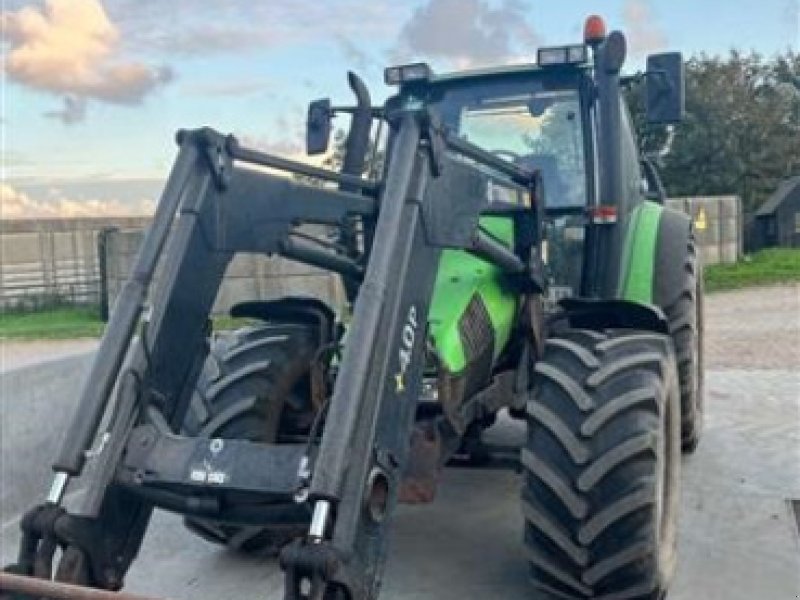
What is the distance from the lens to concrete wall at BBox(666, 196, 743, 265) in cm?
1678

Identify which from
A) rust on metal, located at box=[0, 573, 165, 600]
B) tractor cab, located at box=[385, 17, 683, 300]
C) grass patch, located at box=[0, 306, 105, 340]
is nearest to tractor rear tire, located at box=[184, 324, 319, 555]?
tractor cab, located at box=[385, 17, 683, 300]

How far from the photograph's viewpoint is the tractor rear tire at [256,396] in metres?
4.30

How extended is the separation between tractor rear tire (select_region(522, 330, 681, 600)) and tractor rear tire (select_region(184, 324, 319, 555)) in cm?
119

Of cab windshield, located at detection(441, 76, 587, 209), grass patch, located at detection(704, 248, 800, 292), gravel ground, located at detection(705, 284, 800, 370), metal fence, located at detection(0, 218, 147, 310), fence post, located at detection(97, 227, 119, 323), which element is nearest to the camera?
cab windshield, located at detection(441, 76, 587, 209)

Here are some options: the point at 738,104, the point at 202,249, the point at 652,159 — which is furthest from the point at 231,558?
the point at 738,104

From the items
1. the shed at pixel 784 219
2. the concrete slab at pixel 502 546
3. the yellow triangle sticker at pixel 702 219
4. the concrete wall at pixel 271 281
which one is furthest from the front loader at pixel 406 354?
the shed at pixel 784 219

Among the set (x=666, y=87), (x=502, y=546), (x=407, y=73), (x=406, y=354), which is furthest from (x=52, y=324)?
(x=406, y=354)

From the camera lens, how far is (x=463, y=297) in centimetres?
410

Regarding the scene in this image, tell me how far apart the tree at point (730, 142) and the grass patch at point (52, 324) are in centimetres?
1228

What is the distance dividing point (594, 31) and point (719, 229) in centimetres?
1303

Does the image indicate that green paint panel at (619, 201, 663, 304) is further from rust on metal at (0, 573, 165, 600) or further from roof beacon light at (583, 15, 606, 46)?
rust on metal at (0, 573, 165, 600)

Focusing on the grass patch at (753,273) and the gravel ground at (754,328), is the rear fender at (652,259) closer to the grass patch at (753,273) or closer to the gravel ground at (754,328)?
the gravel ground at (754,328)

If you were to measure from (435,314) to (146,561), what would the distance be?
1894 millimetres

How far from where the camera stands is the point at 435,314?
3936 mm
